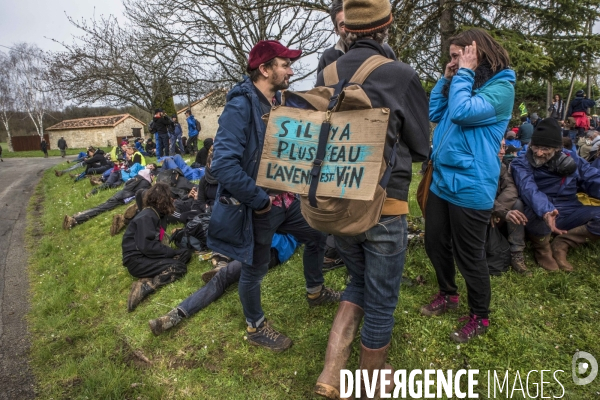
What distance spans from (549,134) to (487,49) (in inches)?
58.7

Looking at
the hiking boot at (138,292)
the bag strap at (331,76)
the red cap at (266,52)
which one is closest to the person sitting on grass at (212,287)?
the hiking boot at (138,292)

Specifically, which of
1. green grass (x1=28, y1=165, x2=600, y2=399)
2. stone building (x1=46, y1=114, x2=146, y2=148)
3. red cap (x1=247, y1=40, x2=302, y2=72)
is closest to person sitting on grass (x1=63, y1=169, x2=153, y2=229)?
green grass (x1=28, y1=165, x2=600, y2=399)

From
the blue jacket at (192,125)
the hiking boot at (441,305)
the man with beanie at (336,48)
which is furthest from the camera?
the blue jacket at (192,125)

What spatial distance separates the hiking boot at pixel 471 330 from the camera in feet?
8.58

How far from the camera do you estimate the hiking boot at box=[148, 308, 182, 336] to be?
318 cm

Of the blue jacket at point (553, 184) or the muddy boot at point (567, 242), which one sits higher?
the blue jacket at point (553, 184)

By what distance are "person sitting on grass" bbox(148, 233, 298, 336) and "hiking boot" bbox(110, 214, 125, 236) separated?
10.1ft

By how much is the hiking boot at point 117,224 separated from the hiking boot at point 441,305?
536cm

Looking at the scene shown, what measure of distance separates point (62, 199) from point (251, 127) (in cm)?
1028

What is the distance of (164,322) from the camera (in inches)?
127

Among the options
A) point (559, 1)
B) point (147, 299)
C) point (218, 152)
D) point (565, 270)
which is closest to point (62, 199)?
point (147, 299)

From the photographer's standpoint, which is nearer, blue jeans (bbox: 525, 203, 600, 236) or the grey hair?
the grey hair

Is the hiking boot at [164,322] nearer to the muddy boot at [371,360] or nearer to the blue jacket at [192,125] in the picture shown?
the muddy boot at [371,360]

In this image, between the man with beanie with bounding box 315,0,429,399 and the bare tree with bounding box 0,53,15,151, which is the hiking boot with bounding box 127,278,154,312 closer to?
the man with beanie with bounding box 315,0,429,399
